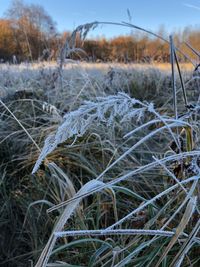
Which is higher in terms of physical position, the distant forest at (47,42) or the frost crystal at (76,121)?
the distant forest at (47,42)

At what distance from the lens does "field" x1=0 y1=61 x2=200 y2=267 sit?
0.69 metres

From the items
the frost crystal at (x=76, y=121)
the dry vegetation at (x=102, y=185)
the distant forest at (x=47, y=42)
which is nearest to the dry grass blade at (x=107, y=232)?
the dry vegetation at (x=102, y=185)

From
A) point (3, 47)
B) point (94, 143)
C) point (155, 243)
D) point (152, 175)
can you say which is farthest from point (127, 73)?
point (3, 47)

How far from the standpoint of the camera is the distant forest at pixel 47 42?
372cm

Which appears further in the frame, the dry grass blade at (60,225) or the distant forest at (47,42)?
the distant forest at (47,42)

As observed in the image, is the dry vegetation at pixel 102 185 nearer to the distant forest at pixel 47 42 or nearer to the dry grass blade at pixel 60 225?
the dry grass blade at pixel 60 225

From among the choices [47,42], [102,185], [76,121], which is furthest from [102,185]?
[47,42]

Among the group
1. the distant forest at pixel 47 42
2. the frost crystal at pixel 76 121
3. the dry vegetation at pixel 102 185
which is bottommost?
the dry vegetation at pixel 102 185

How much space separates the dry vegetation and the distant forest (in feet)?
5.59

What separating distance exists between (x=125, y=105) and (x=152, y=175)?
25.5 inches

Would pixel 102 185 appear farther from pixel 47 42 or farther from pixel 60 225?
pixel 47 42

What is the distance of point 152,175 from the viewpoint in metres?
1.26

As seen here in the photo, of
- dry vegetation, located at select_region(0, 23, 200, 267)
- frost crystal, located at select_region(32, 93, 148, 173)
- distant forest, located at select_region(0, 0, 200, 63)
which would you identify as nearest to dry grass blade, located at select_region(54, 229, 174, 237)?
dry vegetation, located at select_region(0, 23, 200, 267)

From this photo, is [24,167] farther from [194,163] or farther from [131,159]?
[194,163]
